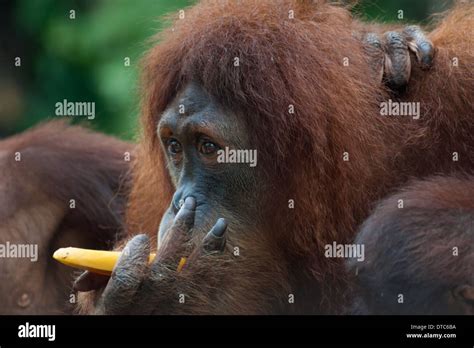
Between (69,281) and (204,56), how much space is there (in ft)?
6.51

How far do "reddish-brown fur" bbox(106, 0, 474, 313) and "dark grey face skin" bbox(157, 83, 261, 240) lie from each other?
2.9 inches

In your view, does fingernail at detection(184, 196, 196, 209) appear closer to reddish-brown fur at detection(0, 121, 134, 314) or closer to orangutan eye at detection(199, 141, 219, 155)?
orangutan eye at detection(199, 141, 219, 155)

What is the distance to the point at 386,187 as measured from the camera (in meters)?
4.50

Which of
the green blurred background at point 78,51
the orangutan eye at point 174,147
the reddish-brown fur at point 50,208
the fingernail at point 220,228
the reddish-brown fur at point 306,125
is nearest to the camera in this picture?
the fingernail at point 220,228

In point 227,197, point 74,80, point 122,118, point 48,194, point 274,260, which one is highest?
point 74,80

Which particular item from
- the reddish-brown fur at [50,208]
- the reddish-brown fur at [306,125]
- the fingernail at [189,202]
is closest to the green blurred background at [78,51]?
the reddish-brown fur at [50,208]

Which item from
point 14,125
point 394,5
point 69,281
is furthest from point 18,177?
point 394,5

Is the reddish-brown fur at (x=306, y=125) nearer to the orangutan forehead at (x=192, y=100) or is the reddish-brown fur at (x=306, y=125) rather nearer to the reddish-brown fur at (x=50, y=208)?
the orangutan forehead at (x=192, y=100)

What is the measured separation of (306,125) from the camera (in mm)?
4281

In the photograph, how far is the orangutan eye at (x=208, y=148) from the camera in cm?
439

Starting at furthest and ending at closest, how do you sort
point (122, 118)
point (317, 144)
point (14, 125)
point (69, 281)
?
point (14, 125), point (122, 118), point (69, 281), point (317, 144)

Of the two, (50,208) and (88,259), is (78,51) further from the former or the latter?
(88,259)

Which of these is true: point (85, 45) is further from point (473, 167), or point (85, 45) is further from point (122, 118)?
point (473, 167)

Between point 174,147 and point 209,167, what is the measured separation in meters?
0.30
